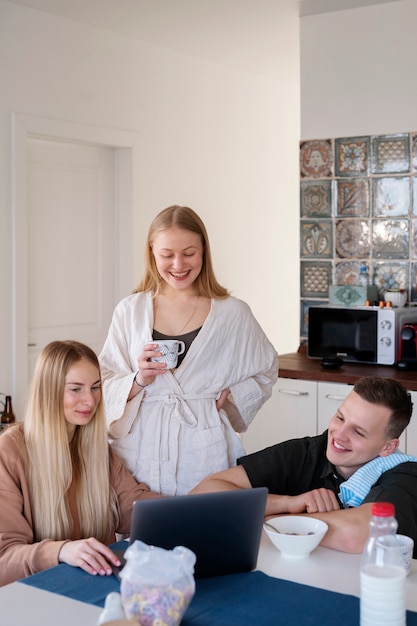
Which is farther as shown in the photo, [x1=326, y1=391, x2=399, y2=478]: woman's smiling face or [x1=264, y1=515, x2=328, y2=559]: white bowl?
[x1=326, y1=391, x2=399, y2=478]: woman's smiling face

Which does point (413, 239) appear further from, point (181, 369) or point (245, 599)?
point (245, 599)

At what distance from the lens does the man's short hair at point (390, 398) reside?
213cm

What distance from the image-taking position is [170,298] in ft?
9.09

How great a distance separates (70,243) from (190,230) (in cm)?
230

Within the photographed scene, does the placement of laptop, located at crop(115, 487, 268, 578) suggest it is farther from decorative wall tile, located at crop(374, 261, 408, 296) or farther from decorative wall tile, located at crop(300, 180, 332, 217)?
decorative wall tile, located at crop(300, 180, 332, 217)

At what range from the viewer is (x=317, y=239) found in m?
4.55

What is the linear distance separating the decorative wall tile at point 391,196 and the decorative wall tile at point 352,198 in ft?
0.16

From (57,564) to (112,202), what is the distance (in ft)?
11.4

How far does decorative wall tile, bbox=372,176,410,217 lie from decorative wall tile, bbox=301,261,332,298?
0.39m

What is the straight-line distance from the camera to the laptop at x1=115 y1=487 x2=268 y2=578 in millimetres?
1688

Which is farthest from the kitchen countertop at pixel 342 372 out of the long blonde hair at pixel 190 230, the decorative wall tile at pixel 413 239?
the long blonde hair at pixel 190 230

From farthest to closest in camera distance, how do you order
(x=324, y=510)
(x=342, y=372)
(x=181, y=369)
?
(x=342, y=372), (x=181, y=369), (x=324, y=510)

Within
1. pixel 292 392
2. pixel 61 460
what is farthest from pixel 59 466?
pixel 292 392

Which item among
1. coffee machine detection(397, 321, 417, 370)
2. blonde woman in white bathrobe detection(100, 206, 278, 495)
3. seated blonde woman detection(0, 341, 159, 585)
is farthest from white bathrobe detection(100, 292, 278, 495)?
coffee machine detection(397, 321, 417, 370)
